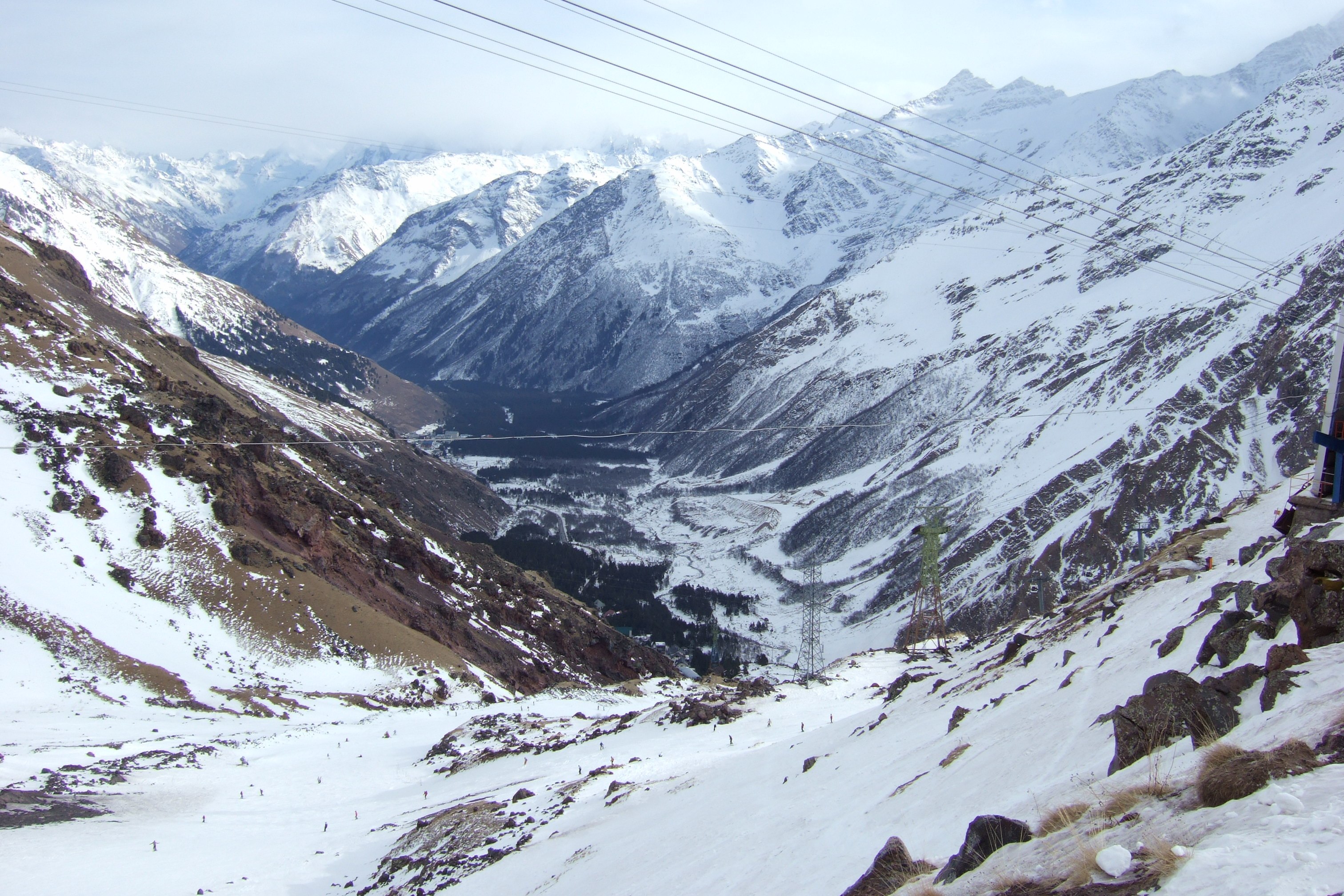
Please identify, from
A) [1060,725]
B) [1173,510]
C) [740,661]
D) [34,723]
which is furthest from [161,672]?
[1173,510]

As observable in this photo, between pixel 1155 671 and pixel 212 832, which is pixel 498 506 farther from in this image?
pixel 1155 671

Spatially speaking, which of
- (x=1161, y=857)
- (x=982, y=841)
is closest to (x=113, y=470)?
(x=982, y=841)

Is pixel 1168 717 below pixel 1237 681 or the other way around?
below

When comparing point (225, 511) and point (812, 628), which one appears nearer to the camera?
point (225, 511)

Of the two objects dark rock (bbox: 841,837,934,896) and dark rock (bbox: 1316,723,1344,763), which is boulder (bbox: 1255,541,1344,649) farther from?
dark rock (bbox: 841,837,934,896)

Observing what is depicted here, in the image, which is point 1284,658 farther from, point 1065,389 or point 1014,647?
point 1065,389

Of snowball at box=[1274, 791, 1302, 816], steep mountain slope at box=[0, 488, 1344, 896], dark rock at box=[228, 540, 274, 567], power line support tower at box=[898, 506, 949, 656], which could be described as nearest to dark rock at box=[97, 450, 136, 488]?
dark rock at box=[228, 540, 274, 567]
